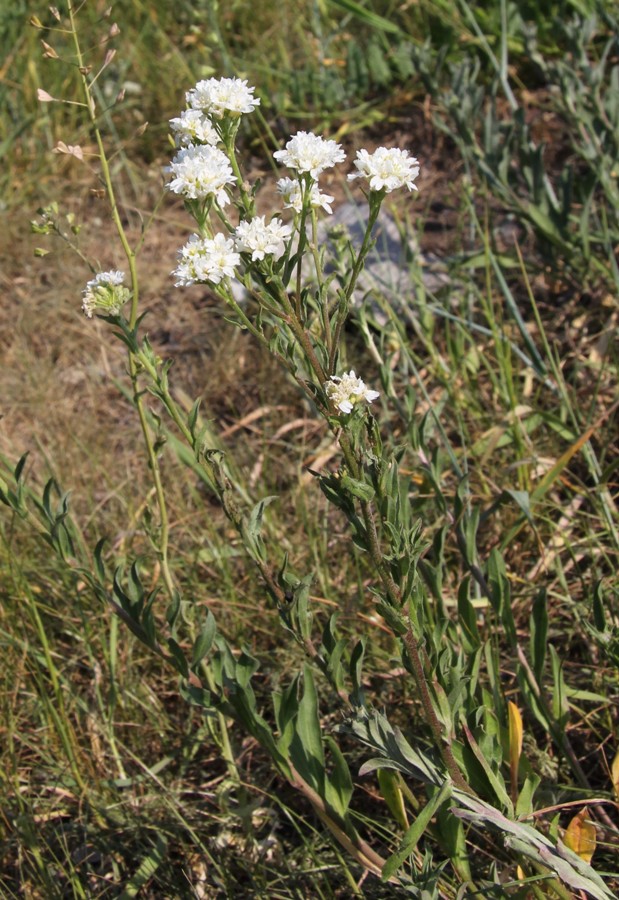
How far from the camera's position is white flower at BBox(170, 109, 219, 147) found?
1218mm

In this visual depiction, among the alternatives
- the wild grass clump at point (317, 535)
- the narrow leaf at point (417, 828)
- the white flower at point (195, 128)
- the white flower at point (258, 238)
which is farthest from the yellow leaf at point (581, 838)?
the white flower at point (195, 128)

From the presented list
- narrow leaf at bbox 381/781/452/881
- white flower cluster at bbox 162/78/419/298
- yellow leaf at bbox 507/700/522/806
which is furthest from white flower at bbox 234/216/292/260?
yellow leaf at bbox 507/700/522/806

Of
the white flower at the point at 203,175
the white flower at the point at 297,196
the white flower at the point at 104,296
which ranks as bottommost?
the white flower at the point at 104,296

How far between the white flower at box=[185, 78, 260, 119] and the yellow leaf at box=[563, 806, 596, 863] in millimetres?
1167

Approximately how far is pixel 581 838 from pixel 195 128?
121 centimetres

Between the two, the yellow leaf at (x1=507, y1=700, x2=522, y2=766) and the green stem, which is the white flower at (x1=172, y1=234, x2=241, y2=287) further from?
the yellow leaf at (x1=507, y1=700, x2=522, y2=766)

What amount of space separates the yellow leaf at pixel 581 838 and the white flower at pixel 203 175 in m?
1.09

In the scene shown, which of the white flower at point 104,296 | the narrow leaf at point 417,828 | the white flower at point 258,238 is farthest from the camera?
the white flower at point 104,296

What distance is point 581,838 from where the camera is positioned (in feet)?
4.76

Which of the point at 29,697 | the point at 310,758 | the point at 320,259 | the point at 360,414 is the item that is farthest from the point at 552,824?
the point at 29,697

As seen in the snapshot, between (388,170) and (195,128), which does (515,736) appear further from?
(195,128)

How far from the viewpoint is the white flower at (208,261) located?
45.2 inches

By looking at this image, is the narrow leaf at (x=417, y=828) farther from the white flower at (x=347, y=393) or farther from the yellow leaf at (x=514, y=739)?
the white flower at (x=347, y=393)

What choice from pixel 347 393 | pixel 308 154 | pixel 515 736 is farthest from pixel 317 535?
pixel 308 154
